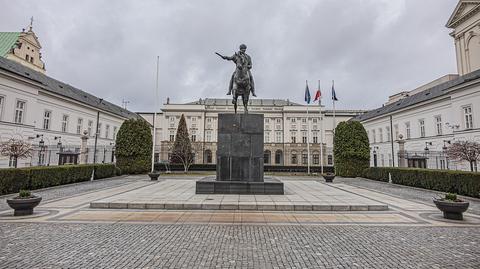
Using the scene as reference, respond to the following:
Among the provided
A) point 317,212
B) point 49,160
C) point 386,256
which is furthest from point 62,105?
point 386,256

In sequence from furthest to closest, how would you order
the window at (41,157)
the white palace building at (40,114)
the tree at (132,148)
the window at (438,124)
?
the window at (438,124) → the tree at (132,148) → the window at (41,157) → the white palace building at (40,114)

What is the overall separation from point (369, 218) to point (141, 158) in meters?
27.3

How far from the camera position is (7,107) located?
76.6 feet

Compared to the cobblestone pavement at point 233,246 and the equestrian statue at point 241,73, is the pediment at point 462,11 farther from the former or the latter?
the cobblestone pavement at point 233,246

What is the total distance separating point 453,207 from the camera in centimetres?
769

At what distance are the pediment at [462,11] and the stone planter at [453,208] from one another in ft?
138

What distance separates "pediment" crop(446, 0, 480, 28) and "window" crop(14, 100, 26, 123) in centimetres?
5731

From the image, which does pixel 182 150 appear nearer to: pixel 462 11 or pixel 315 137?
pixel 315 137

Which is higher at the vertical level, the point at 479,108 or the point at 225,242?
the point at 479,108

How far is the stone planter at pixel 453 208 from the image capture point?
7.63 m

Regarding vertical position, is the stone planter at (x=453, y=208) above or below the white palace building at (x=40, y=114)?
below

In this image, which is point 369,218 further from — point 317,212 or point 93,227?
point 93,227

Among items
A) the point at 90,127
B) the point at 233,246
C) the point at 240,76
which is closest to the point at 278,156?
the point at 90,127

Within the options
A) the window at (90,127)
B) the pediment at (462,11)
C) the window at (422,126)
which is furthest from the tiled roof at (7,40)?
the pediment at (462,11)
